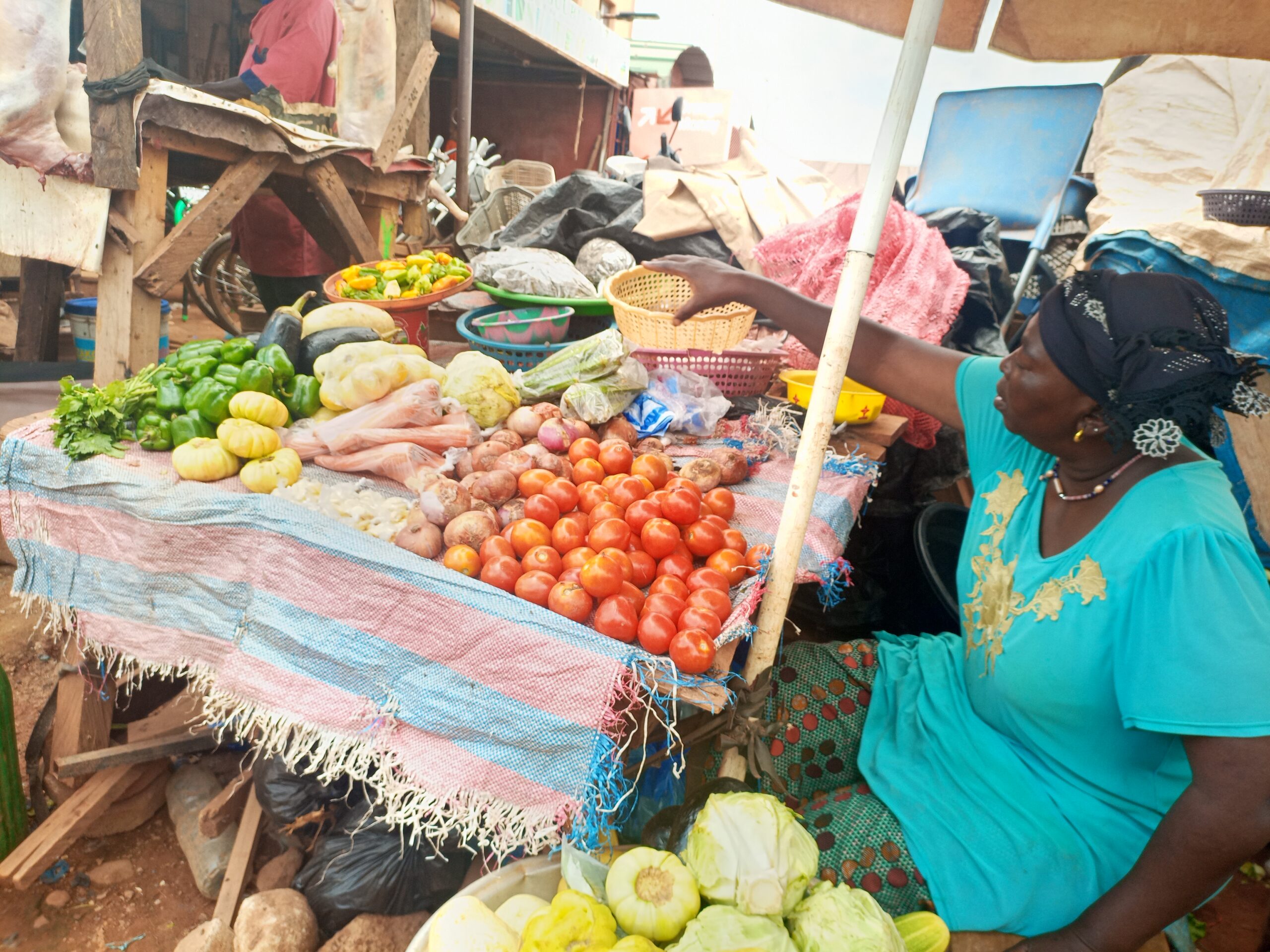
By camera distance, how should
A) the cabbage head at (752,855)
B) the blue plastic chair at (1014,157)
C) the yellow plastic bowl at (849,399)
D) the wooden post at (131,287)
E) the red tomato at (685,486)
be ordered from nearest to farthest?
the cabbage head at (752,855), the red tomato at (685,486), the yellow plastic bowl at (849,399), the wooden post at (131,287), the blue plastic chair at (1014,157)

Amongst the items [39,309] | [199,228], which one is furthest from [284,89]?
[39,309]

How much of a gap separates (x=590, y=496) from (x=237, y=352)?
4.84 ft

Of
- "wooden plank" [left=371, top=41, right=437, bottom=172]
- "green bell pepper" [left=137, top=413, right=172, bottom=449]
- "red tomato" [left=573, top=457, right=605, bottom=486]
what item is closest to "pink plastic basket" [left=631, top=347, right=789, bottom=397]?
"red tomato" [left=573, top=457, right=605, bottom=486]

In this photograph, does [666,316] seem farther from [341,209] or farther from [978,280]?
[341,209]

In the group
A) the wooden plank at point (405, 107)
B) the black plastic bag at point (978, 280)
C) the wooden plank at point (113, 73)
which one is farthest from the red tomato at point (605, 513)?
the wooden plank at point (405, 107)

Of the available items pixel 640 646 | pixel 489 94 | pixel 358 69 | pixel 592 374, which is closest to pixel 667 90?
pixel 489 94

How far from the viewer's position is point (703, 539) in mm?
1913

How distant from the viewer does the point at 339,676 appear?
5.66ft

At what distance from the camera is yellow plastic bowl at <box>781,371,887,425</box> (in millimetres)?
A: 2730

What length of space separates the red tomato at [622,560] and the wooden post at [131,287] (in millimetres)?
3027

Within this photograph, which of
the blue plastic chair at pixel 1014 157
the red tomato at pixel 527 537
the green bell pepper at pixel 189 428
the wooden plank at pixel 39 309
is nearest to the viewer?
the red tomato at pixel 527 537

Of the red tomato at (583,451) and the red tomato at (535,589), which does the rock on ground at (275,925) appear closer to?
the red tomato at (535,589)

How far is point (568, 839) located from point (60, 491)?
1871mm

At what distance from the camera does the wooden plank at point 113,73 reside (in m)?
3.08
